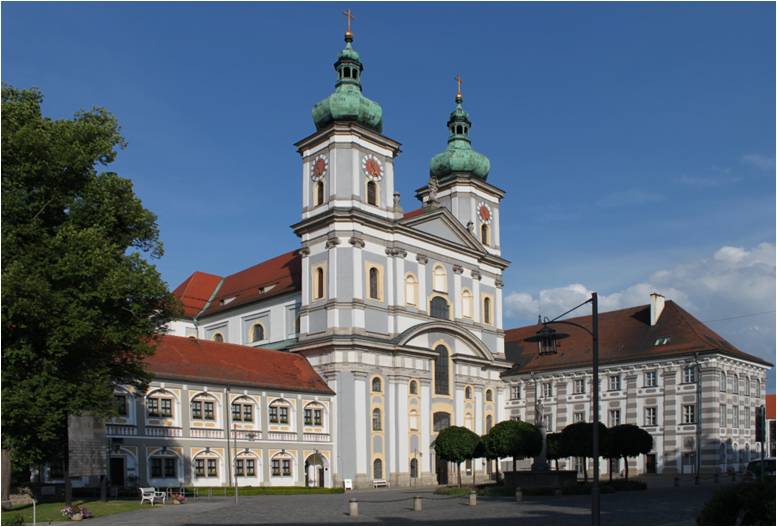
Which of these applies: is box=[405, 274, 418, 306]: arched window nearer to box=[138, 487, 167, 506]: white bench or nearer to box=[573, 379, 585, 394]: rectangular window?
box=[573, 379, 585, 394]: rectangular window

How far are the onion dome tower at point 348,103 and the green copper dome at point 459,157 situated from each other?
11220mm

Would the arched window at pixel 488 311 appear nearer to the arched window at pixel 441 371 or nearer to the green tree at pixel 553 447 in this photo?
the arched window at pixel 441 371

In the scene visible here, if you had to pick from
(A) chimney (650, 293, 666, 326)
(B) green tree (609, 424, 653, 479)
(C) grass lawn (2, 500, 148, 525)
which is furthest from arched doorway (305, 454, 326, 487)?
(A) chimney (650, 293, 666, 326)

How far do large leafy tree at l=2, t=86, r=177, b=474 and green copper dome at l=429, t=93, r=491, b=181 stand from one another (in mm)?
40479

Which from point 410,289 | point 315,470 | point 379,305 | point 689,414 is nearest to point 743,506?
point 315,470

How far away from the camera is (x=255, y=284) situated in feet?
236

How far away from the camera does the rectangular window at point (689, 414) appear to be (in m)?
65.9

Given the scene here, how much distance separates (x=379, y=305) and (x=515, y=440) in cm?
1355

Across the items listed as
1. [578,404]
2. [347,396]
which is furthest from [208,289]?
[578,404]

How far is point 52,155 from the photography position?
30547 millimetres

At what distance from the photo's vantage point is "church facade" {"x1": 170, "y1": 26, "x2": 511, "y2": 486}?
56406 millimetres

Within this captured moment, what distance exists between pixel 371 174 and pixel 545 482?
2463 cm

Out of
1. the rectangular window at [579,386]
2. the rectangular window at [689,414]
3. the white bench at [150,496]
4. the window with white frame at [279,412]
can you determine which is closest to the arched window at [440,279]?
the window with white frame at [279,412]

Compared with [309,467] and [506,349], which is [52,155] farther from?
[506,349]
